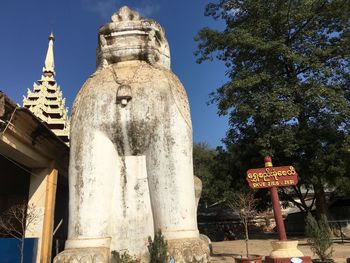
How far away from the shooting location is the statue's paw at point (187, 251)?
12.9ft

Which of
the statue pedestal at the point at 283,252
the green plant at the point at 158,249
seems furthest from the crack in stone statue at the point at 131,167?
the statue pedestal at the point at 283,252

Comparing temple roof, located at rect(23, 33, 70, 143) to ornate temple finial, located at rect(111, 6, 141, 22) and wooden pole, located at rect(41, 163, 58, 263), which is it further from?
ornate temple finial, located at rect(111, 6, 141, 22)

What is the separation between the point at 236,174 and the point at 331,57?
657cm

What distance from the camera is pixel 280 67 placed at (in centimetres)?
1686

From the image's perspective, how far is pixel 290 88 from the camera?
15.4 m

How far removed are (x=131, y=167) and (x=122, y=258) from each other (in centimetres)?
105

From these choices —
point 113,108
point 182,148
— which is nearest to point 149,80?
point 113,108

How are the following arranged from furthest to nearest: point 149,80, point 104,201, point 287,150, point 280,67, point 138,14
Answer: point 280,67
point 287,150
point 138,14
point 149,80
point 104,201

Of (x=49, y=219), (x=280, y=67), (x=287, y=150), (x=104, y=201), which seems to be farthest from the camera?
(x=280, y=67)

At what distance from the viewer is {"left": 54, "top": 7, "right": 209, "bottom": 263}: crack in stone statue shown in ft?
13.8

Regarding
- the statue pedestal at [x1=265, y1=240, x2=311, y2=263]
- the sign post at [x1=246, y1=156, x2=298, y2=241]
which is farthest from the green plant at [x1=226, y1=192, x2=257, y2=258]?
the statue pedestal at [x1=265, y1=240, x2=311, y2=263]

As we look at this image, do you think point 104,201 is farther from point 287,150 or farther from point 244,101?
point 244,101

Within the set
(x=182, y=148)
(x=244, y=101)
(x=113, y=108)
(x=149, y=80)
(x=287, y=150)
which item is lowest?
(x=182, y=148)

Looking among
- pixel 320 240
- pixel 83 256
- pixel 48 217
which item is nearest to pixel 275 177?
pixel 320 240
